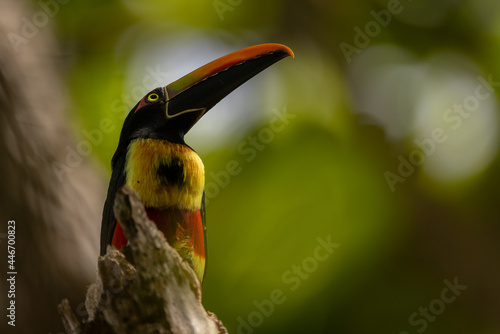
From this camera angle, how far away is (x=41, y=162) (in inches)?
97.6

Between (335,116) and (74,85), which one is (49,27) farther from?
(335,116)

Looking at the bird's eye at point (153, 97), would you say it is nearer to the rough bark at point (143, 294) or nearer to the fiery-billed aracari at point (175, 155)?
the fiery-billed aracari at point (175, 155)

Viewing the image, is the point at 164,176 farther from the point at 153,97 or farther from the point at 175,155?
the point at 153,97

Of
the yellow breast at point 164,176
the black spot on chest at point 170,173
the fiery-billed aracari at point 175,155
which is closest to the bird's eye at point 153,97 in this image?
the fiery-billed aracari at point 175,155

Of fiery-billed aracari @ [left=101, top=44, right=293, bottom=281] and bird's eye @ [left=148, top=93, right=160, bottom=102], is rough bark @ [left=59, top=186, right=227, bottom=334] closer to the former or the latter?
fiery-billed aracari @ [left=101, top=44, right=293, bottom=281]

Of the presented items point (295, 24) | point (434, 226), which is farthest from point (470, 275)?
point (295, 24)

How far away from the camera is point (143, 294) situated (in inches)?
66.4

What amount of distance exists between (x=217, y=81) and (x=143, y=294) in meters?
1.15

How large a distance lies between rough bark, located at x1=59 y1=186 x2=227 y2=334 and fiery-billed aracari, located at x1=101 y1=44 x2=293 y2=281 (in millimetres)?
566

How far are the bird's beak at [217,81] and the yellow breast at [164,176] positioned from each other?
0.20 metres

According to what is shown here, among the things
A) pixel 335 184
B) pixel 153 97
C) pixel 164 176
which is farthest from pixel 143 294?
pixel 335 184

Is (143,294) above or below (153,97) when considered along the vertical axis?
below

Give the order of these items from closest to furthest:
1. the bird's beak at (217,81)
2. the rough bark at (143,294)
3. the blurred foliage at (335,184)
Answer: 1. the rough bark at (143,294)
2. the bird's beak at (217,81)
3. the blurred foliage at (335,184)

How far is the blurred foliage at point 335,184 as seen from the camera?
148 inches
